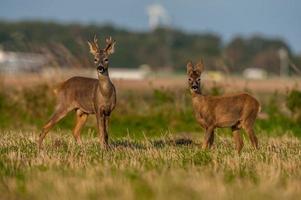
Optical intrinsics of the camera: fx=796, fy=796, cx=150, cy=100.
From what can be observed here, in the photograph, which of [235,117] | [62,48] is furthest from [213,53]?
[235,117]

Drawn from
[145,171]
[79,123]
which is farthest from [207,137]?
[145,171]

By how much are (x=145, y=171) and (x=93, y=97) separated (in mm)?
4845

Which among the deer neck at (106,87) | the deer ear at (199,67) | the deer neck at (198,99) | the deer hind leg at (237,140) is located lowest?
the deer hind leg at (237,140)

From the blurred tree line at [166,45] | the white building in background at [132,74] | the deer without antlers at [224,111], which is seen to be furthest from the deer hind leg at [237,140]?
the blurred tree line at [166,45]

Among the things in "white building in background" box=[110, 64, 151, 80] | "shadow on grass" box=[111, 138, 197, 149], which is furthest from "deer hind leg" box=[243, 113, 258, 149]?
"white building in background" box=[110, 64, 151, 80]

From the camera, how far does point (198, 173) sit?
10086mm

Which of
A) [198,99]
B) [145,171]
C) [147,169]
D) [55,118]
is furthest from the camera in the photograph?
[55,118]

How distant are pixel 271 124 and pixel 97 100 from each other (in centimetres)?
842

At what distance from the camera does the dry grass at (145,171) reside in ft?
28.8

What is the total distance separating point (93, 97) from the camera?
15.1 metres

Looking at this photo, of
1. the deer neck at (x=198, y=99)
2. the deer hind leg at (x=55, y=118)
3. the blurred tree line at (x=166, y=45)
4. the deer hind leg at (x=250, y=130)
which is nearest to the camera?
the deer hind leg at (x=250, y=130)

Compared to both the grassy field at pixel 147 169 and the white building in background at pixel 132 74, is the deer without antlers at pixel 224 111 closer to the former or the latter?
the grassy field at pixel 147 169

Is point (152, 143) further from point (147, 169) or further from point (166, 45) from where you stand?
point (166, 45)

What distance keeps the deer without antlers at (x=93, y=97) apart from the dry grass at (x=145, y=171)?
19.7 inches
